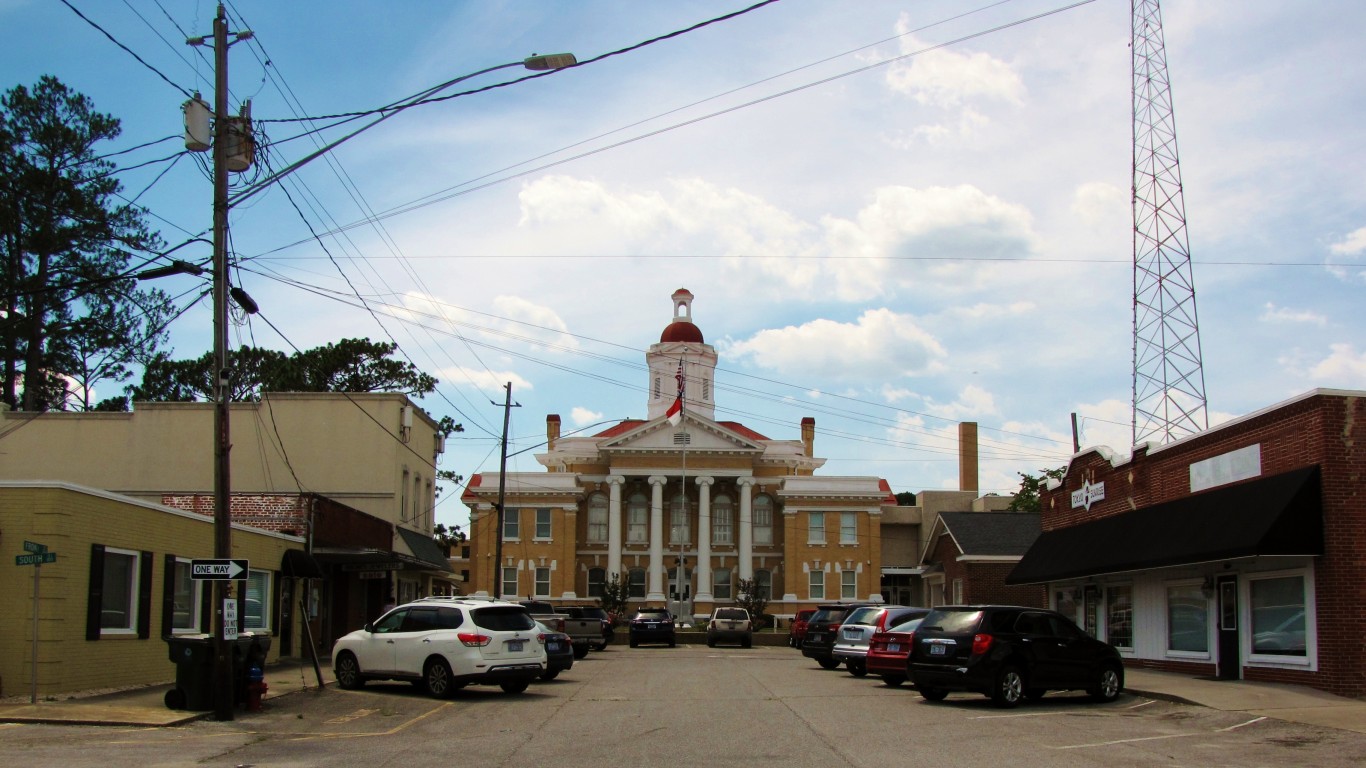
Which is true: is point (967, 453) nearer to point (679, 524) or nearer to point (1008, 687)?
point (679, 524)

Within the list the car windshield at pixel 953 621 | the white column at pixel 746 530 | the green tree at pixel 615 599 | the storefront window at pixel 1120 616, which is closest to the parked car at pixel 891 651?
the car windshield at pixel 953 621

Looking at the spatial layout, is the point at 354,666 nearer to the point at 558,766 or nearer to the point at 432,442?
the point at 558,766

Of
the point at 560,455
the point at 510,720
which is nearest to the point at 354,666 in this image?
the point at 510,720

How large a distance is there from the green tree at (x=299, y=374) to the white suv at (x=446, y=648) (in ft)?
145

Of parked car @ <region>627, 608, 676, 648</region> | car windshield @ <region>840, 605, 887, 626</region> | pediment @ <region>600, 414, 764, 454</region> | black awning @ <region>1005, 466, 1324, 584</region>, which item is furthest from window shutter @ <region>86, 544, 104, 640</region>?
pediment @ <region>600, 414, 764, 454</region>

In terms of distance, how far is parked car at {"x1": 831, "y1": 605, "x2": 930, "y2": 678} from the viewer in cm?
2645

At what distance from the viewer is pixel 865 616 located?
92.8 ft

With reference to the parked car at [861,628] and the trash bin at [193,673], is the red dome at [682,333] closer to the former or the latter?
the parked car at [861,628]

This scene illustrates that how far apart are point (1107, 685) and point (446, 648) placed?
10951 millimetres

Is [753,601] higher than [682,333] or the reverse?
the reverse

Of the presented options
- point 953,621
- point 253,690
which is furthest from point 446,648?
point 953,621

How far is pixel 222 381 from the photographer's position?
60.2 feet

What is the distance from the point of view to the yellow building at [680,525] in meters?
72.0

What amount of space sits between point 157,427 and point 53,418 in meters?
3.75
